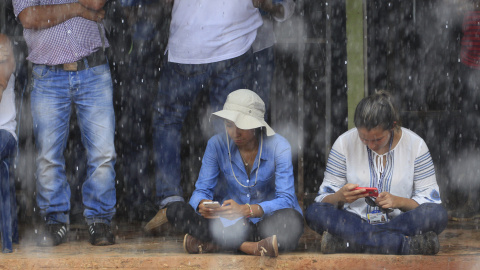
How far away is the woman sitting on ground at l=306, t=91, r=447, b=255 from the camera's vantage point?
16.6ft

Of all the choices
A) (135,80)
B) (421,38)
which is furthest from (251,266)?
(421,38)

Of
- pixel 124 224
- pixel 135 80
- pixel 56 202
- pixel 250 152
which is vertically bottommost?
pixel 124 224

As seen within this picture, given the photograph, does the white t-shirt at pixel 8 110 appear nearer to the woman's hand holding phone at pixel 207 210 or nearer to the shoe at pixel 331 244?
the woman's hand holding phone at pixel 207 210

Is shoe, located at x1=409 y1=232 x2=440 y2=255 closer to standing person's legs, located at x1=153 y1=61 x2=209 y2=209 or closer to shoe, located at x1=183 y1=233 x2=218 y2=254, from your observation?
shoe, located at x1=183 y1=233 x2=218 y2=254

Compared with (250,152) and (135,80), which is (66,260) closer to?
(250,152)

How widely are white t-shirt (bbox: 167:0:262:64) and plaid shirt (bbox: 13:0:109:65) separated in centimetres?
73

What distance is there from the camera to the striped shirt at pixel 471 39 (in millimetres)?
6427

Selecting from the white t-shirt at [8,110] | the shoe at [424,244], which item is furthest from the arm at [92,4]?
the shoe at [424,244]

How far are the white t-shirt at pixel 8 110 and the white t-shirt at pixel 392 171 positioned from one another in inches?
93.4

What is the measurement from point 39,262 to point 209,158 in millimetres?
1439

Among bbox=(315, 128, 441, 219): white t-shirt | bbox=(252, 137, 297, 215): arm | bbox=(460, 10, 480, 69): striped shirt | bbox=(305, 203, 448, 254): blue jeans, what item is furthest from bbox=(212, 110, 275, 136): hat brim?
bbox=(460, 10, 480, 69): striped shirt

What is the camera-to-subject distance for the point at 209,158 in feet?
18.2

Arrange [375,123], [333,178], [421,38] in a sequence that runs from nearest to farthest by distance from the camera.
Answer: [375,123], [333,178], [421,38]

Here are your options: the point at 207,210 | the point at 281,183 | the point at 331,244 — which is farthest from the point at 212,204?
the point at 331,244
